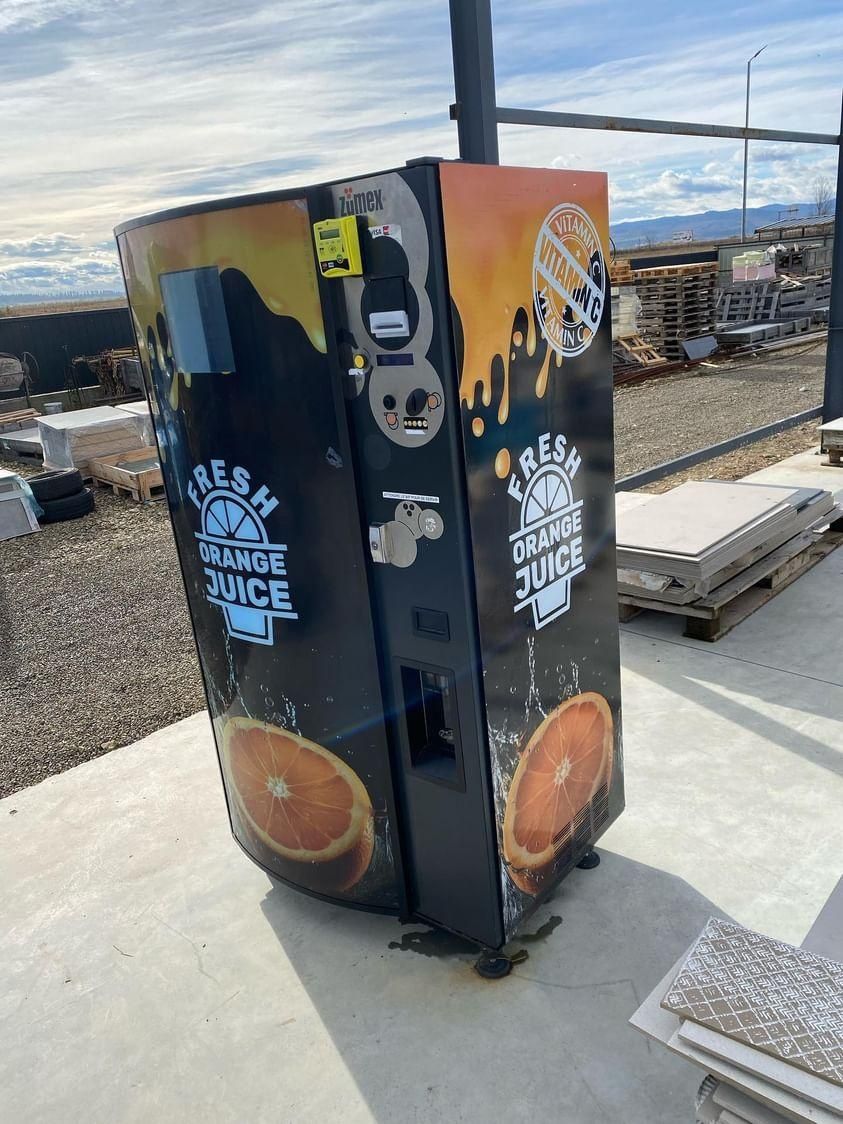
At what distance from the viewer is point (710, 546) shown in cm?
512

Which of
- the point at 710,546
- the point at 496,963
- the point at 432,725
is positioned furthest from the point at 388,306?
the point at 710,546

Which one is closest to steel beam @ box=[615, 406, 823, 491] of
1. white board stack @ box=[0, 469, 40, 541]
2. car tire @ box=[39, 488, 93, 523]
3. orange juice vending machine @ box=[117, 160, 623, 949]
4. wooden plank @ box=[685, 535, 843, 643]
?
wooden plank @ box=[685, 535, 843, 643]

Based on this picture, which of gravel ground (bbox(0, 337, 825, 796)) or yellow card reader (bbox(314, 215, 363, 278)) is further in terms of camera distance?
gravel ground (bbox(0, 337, 825, 796))

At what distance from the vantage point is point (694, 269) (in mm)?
18359

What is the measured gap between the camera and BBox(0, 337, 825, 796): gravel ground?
5082 millimetres

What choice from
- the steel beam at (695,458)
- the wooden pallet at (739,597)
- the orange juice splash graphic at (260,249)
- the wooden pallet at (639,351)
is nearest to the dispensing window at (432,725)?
the orange juice splash graphic at (260,249)

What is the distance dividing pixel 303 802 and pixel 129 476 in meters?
8.51

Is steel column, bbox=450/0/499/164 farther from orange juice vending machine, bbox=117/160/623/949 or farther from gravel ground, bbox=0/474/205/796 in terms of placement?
gravel ground, bbox=0/474/205/796

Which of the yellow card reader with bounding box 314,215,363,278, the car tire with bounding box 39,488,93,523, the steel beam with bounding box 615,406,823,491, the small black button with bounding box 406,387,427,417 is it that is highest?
the yellow card reader with bounding box 314,215,363,278

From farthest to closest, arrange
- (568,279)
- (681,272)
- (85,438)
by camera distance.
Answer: (681,272)
(85,438)
(568,279)

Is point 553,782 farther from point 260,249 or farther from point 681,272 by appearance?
point 681,272

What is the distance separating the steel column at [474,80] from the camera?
394cm

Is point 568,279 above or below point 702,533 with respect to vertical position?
above

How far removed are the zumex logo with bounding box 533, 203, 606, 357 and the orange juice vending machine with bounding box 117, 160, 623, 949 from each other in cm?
1
